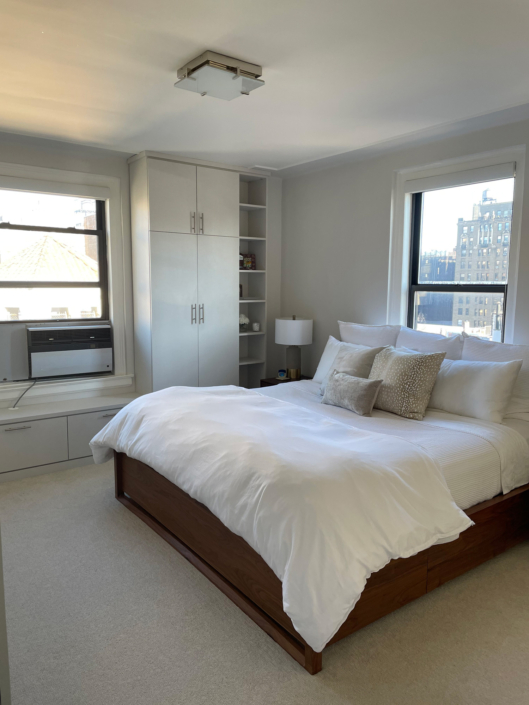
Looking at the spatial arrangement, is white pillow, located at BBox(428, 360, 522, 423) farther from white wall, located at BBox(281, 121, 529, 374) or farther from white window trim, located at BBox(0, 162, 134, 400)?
white window trim, located at BBox(0, 162, 134, 400)

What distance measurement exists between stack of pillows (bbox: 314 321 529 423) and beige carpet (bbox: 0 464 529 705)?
0.83 m

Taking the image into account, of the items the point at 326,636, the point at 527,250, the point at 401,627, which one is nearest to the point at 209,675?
the point at 326,636

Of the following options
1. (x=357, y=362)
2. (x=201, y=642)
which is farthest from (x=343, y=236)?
(x=201, y=642)

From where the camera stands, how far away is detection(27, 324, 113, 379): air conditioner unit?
4.12 meters

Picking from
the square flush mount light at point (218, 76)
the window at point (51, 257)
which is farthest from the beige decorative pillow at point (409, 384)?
the window at point (51, 257)

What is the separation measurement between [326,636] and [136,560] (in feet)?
4.20

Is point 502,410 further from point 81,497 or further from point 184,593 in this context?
Result: point 81,497

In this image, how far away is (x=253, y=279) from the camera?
5305 mm

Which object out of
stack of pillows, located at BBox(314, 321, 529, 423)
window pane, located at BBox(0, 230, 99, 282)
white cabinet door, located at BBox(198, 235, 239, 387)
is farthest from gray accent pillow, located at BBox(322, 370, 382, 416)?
window pane, located at BBox(0, 230, 99, 282)

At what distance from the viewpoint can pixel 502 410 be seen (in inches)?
116

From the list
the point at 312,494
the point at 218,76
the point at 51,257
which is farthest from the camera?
the point at 51,257

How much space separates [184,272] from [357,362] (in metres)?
1.82

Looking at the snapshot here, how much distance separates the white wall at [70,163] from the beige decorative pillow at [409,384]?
248 cm

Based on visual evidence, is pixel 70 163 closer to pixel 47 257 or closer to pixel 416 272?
pixel 47 257
